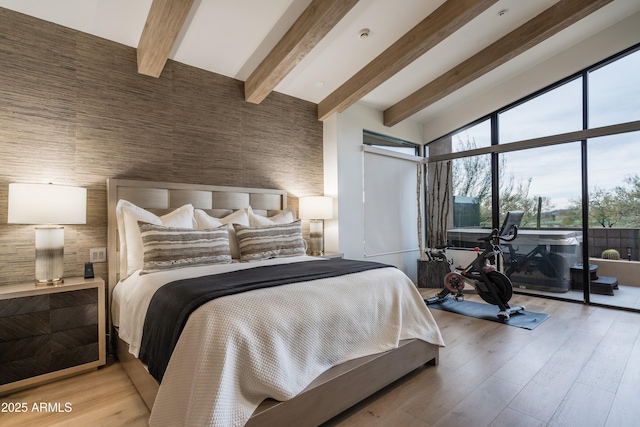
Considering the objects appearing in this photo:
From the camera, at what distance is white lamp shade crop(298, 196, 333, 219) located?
407 centimetres

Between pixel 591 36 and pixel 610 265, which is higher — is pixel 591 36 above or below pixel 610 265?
above

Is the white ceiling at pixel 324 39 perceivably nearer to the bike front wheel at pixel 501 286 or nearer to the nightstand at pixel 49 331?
the nightstand at pixel 49 331

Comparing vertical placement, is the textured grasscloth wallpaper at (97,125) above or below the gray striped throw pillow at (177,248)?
above

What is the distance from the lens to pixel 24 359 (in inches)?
84.2

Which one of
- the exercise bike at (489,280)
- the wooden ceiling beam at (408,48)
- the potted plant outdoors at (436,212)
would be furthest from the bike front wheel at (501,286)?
the wooden ceiling beam at (408,48)

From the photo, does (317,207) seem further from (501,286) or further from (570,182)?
(570,182)

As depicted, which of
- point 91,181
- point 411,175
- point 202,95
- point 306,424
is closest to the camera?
point 306,424

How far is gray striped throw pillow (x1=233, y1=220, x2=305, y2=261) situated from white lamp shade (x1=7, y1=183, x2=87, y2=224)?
1.30 meters

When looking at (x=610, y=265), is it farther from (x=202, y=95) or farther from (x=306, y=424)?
(x=202, y=95)

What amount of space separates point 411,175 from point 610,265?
2.89 meters

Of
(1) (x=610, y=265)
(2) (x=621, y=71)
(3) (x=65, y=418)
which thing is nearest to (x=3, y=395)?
(3) (x=65, y=418)

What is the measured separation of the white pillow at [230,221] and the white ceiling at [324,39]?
1598mm

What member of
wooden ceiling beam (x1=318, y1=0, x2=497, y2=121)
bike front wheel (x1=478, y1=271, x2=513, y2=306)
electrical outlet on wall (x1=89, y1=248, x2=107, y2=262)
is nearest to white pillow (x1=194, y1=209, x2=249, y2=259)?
electrical outlet on wall (x1=89, y1=248, x2=107, y2=262)

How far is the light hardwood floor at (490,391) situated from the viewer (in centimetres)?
181
